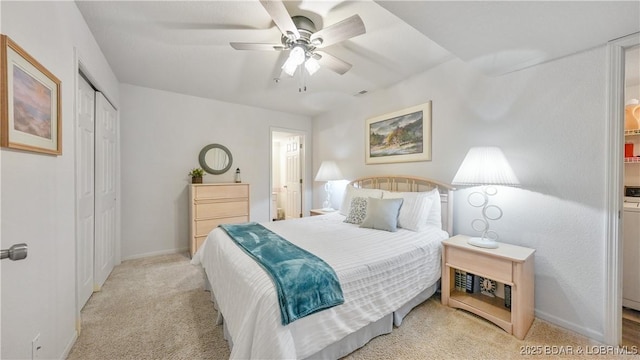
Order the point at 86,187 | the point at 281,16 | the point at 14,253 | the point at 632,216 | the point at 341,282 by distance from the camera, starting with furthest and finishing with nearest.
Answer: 1. the point at 86,187
2. the point at 632,216
3. the point at 281,16
4. the point at 341,282
5. the point at 14,253

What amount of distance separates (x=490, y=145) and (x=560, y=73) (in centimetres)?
71

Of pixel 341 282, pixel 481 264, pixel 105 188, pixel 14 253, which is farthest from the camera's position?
pixel 105 188

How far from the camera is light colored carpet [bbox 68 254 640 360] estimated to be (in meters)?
1.59

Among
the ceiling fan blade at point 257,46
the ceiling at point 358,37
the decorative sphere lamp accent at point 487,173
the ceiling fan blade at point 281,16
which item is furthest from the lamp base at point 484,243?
the ceiling fan blade at point 257,46

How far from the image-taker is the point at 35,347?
1.21m

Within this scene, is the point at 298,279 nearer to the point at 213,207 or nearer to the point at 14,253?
the point at 14,253

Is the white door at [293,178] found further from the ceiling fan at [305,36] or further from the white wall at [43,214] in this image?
the white wall at [43,214]

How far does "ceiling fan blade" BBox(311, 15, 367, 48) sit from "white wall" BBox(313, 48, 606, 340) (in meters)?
1.47

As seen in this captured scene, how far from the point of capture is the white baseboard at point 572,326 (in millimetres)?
1724

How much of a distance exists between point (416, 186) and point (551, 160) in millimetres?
1247

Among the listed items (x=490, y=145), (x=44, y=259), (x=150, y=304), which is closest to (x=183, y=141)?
(x=150, y=304)

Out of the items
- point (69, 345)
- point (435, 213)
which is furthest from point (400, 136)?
point (69, 345)

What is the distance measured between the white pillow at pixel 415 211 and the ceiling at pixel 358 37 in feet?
4.37

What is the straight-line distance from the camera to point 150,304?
7.22ft
